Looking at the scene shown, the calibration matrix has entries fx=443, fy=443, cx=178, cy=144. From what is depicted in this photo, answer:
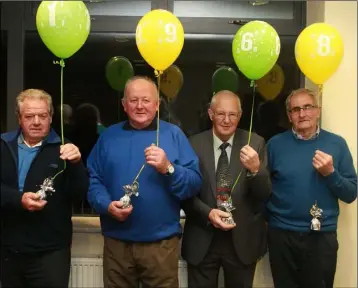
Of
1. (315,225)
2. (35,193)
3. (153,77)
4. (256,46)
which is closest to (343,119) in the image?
(315,225)

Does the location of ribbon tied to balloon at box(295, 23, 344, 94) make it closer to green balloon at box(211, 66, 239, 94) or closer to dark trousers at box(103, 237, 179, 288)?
green balloon at box(211, 66, 239, 94)

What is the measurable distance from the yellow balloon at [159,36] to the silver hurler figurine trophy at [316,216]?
3.52ft

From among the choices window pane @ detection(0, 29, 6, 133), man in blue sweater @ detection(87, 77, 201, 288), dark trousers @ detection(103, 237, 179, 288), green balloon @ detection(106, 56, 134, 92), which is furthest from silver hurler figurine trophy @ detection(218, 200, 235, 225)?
window pane @ detection(0, 29, 6, 133)

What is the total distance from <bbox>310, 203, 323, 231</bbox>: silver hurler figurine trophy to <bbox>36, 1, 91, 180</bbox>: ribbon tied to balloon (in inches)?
57.1

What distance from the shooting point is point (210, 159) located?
2285 millimetres

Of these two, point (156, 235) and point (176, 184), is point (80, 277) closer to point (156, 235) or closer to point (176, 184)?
point (156, 235)

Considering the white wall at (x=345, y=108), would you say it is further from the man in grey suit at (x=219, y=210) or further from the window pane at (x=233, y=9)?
the man in grey suit at (x=219, y=210)

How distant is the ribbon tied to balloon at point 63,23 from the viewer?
6.64 ft

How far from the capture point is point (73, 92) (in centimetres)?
292

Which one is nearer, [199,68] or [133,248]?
[133,248]

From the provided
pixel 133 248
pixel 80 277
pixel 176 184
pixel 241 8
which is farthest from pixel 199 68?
pixel 80 277

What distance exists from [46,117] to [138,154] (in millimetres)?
474

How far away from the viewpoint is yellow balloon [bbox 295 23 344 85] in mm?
2172

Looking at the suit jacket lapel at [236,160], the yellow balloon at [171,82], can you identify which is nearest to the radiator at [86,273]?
the suit jacket lapel at [236,160]
